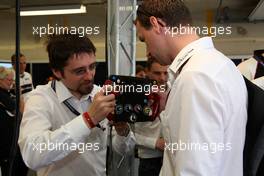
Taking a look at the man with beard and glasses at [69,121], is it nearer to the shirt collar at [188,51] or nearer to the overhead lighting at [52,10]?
the shirt collar at [188,51]

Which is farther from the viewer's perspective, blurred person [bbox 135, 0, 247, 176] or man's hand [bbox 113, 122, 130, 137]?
man's hand [bbox 113, 122, 130, 137]

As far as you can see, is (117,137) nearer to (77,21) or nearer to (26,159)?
(26,159)

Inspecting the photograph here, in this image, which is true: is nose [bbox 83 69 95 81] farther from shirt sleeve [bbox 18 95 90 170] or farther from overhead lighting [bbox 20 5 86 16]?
overhead lighting [bbox 20 5 86 16]

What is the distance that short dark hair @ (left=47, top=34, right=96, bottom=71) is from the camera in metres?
1.60

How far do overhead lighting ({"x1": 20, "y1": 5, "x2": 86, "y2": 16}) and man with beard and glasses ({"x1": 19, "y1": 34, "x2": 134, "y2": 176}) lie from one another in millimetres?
5009

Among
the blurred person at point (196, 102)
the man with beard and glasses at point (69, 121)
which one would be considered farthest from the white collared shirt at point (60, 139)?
the blurred person at point (196, 102)

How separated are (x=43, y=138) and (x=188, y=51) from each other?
22.8 inches

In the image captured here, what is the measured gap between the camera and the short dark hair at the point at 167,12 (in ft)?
4.05

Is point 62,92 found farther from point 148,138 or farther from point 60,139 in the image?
point 148,138

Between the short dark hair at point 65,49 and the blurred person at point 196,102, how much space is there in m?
0.42

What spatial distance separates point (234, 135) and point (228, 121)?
57mm

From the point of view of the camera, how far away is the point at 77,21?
7707 mm

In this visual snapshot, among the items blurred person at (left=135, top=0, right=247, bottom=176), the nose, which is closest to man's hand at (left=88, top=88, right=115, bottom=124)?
the nose

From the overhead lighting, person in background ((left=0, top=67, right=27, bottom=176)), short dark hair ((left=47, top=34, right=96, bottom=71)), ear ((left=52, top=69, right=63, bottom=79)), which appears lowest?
person in background ((left=0, top=67, right=27, bottom=176))
